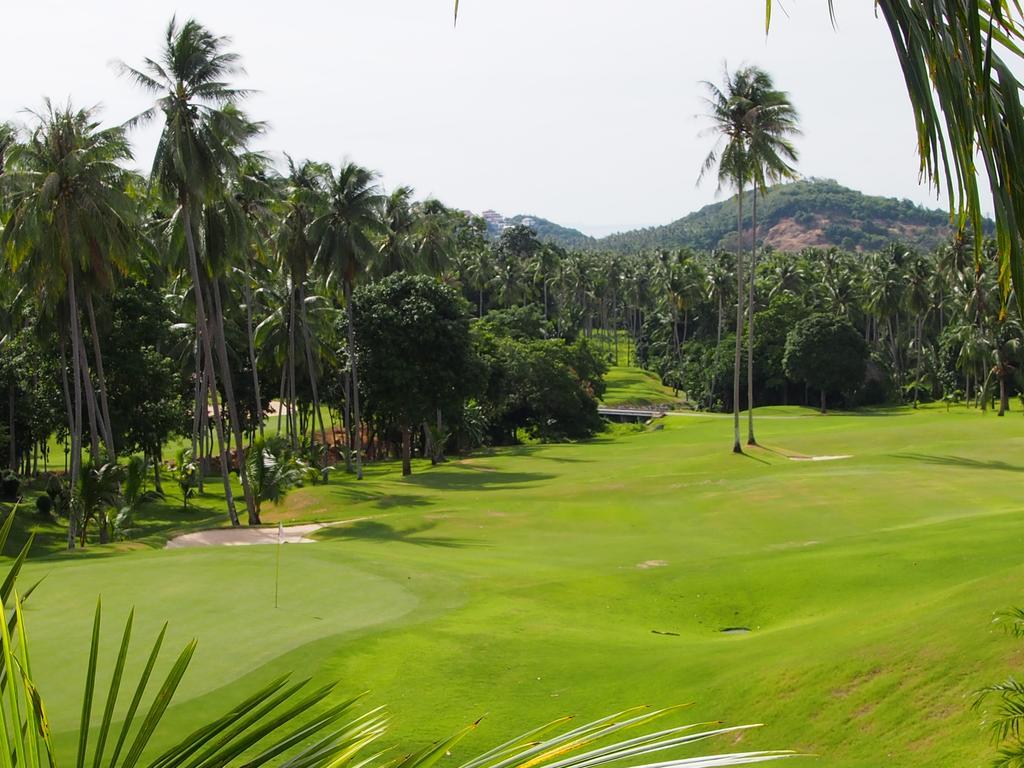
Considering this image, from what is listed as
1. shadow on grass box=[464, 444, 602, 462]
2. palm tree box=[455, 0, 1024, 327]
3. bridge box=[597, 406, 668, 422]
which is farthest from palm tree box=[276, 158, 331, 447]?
palm tree box=[455, 0, 1024, 327]

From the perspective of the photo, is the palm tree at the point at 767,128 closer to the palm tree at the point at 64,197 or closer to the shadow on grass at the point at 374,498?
the shadow on grass at the point at 374,498

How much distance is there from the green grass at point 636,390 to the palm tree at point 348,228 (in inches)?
1983

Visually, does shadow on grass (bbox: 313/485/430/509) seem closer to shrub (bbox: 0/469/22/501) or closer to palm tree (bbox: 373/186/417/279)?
shrub (bbox: 0/469/22/501)

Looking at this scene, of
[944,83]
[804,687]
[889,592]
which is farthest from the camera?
[889,592]

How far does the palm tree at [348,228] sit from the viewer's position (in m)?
50.2

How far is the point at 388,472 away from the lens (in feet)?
204

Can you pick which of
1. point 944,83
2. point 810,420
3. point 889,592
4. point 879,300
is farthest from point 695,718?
point 879,300

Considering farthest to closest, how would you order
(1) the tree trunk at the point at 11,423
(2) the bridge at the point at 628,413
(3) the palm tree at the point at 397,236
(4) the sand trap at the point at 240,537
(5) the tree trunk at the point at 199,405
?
1. (2) the bridge at the point at 628,413
2. (3) the palm tree at the point at 397,236
3. (5) the tree trunk at the point at 199,405
4. (1) the tree trunk at the point at 11,423
5. (4) the sand trap at the point at 240,537

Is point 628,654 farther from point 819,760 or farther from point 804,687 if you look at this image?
point 819,760

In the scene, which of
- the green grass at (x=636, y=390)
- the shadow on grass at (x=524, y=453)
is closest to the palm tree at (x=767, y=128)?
the shadow on grass at (x=524, y=453)

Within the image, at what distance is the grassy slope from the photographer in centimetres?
1255

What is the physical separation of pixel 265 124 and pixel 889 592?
26844 millimetres

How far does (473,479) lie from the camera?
49219mm

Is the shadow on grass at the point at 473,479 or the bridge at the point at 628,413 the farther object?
the bridge at the point at 628,413
